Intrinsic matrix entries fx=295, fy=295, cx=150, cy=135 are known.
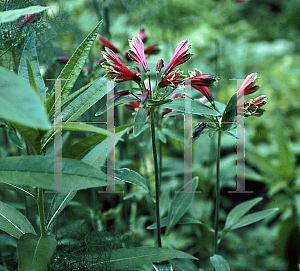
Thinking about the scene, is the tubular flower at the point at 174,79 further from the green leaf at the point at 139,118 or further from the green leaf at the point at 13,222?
the green leaf at the point at 13,222

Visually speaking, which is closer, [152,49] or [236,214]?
[236,214]

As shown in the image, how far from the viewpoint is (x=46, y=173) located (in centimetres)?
41

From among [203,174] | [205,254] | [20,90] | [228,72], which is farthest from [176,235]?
[228,72]

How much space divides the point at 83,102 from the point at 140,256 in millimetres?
300

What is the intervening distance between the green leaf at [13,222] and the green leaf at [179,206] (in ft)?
0.98

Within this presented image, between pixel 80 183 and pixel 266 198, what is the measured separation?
1.64 meters

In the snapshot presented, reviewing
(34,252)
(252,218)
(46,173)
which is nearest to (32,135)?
(46,173)

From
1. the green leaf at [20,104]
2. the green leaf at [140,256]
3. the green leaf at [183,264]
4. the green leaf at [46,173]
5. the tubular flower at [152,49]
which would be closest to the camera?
the green leaf at [20,104]

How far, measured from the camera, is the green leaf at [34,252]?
0.42 m

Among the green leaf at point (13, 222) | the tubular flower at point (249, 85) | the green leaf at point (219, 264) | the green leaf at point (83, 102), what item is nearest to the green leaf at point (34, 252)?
the green leaf at point (13, 222)

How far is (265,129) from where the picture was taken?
208 cm

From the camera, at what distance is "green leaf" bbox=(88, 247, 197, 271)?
1.70ft

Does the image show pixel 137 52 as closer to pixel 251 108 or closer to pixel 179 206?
pixel 251 108

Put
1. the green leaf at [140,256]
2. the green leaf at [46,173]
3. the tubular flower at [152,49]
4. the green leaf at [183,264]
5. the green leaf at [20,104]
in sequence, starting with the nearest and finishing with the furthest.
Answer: the green leaf at [20,104] < the green leaf at [46,173] < the green leaf at [140,256] < the green leaf at [183,264] < the tubular flower at [152,49]
